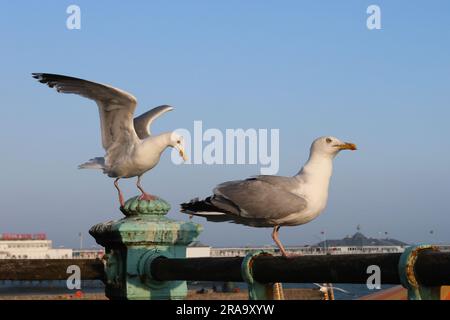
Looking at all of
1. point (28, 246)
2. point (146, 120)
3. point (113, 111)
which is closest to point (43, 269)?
point (113, 111)

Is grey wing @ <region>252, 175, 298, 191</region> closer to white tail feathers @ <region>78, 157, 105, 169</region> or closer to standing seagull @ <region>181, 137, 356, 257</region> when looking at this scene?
standing seagull @ <region>181, 137, 356, 257</region>

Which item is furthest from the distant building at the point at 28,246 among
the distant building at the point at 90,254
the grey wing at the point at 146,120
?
the grey wing at the point at 146,120

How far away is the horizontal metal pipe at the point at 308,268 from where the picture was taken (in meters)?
2.56

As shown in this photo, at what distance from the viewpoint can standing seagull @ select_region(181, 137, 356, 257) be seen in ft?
13.9

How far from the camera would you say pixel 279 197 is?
431 cm

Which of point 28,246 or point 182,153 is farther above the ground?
point 182,153

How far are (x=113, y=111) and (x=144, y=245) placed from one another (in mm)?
3985

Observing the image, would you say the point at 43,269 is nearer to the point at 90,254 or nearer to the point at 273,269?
the point at 273,269

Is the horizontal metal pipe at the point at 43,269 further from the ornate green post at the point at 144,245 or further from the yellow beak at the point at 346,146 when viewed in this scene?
the yellow beak at the point at 346,146

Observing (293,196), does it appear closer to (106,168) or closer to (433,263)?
(433,263)

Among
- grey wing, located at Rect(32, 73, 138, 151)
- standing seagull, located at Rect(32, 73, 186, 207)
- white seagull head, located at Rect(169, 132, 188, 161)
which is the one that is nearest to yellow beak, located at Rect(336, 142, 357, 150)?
standing seagull, located at Rect(32, 73, 186, 207)

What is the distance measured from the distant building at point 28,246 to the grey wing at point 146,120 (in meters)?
148
